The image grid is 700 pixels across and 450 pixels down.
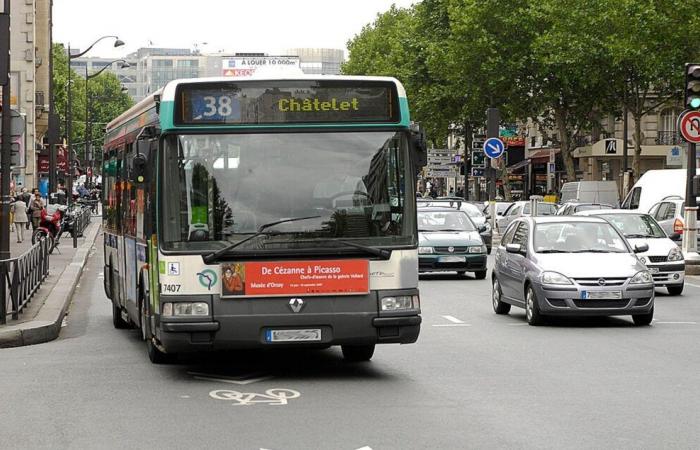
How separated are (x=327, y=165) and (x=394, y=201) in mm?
659

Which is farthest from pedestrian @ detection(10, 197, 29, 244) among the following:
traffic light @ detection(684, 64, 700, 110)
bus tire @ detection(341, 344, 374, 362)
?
bus tire @ detection(341, 344, 374, 362)

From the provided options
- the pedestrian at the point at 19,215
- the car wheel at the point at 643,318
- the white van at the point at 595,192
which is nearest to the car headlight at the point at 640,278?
the car wheel at the point at 643,318

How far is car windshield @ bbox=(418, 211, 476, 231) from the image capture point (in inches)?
1190

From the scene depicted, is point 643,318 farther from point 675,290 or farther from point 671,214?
point 671,214

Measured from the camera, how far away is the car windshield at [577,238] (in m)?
19.2

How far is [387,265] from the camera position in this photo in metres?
12.5

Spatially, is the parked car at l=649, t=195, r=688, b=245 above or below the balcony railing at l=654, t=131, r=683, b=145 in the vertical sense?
below

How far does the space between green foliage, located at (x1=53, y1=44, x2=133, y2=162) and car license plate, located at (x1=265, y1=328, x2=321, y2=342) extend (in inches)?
4384

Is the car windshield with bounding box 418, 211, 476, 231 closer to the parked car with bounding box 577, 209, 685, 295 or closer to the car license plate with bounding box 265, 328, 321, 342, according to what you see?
the parked car with bounding box 577, 209, 685, 295

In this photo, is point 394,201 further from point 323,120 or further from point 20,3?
point 20,3

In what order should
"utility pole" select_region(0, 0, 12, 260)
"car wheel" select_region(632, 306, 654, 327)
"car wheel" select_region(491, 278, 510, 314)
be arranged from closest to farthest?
"car wheel" select_region(632, 306, 654, 327)
"utility pole" select_region(0, 0, 12, 260)
"car wheel" select_region(491, 278, 510, 314)

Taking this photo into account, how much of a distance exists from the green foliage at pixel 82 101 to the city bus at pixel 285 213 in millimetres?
110935

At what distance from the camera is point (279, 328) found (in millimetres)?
12375

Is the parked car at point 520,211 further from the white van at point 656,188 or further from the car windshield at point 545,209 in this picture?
the white van at point 656,188
